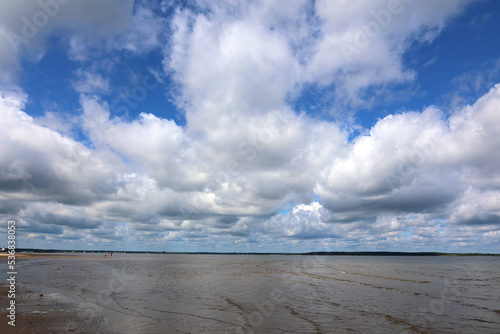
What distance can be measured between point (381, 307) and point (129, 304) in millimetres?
20633

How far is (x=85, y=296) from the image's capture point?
26.4m

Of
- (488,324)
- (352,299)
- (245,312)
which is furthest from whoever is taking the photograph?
(352,299)

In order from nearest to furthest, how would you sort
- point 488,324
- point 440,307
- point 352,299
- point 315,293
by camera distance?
point 488,324 < point 440,307 < point 352,299 < point 315,293

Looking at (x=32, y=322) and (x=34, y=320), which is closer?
(x=32, y=322)

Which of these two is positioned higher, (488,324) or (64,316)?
(64,316)

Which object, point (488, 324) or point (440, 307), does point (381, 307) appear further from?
point (488, 324)

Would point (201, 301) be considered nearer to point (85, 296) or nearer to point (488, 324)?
point (85, 296)

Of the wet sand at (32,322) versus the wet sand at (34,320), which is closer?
the wet sand at (32,322)

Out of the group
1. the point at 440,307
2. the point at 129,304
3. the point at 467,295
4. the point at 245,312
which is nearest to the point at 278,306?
the point at 245,312

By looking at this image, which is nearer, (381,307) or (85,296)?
(381,307)

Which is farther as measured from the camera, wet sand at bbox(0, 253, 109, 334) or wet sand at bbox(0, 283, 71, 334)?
wet sand at bbox(0, 253, 109, 334)

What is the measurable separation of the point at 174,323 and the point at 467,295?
32314mm

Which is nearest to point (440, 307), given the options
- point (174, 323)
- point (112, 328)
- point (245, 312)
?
point (245, 312)

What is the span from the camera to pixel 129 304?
23.2 meters
